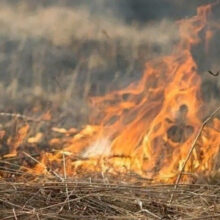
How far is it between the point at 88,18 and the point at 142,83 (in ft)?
2.99

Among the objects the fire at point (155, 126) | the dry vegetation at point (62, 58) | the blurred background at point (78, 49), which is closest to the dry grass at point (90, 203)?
the fire at point (155, 126)

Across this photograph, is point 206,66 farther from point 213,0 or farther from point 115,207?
point 115,207

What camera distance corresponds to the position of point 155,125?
15.4 feet

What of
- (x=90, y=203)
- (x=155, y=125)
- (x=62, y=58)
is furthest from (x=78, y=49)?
(x=90, y=203)

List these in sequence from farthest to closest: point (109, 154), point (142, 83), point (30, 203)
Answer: point (142, 83)
point (109, 154)
point (30, 203)

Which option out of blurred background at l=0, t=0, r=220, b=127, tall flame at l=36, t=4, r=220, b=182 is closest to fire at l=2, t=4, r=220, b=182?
tall flame at l=36, t=4, r=220, b=182

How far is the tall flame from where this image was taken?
14.6 feet

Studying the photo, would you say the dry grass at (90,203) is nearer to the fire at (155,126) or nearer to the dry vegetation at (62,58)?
the fire at (155,126)

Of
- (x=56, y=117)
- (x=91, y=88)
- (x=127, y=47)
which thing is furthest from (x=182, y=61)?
(x=56, y=117)

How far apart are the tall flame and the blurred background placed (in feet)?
0.39

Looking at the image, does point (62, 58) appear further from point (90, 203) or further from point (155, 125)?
point (90, 203)

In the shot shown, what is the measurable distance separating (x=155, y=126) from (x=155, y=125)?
11 millimetres

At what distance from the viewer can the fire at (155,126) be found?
4.43 metres

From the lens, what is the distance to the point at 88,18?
5.00 meters
